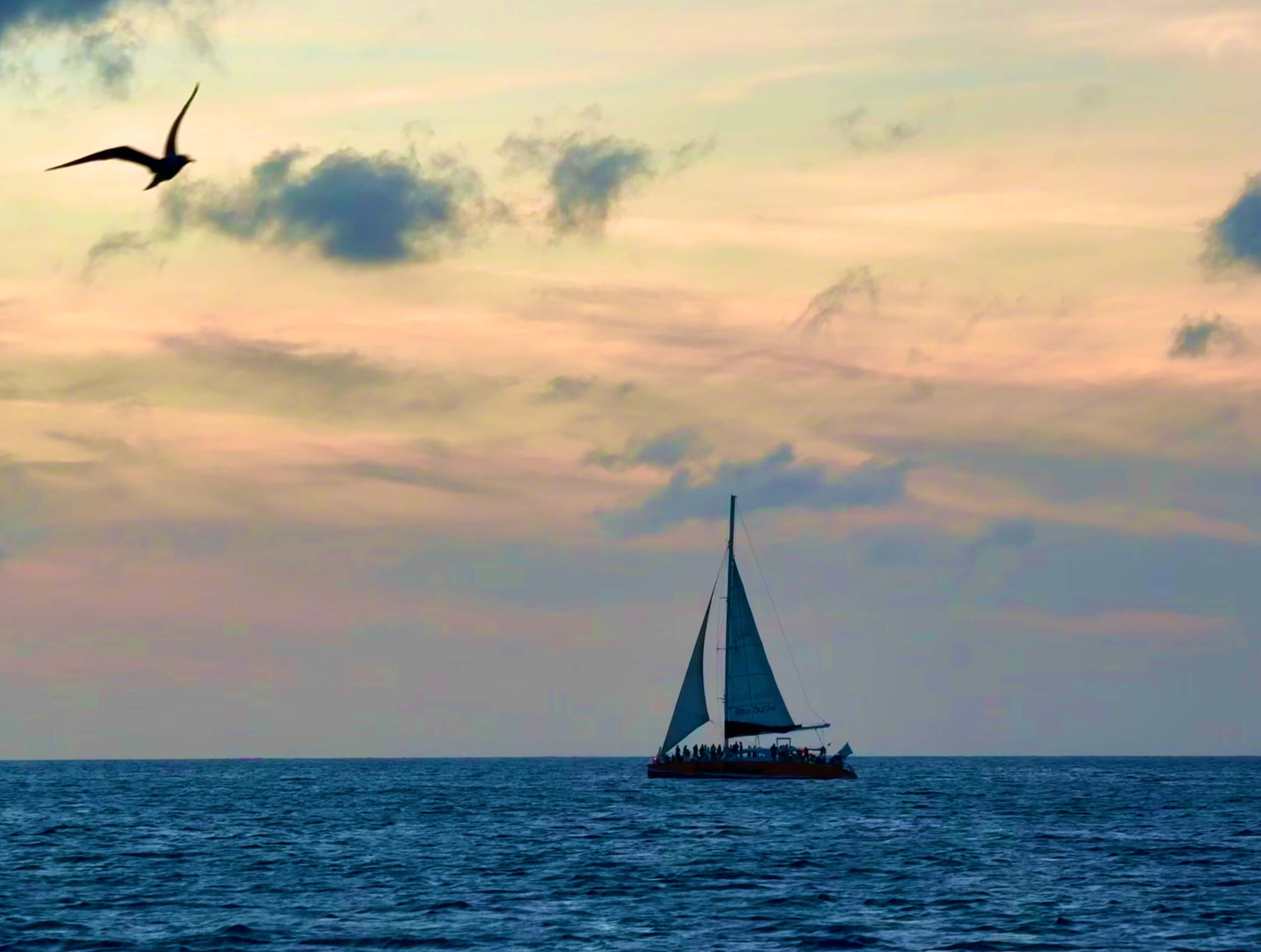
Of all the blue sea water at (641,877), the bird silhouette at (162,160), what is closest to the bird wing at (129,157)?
the bird silhouette at (162,160)

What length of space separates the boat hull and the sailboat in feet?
0.18

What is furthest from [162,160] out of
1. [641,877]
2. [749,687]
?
[749,687]

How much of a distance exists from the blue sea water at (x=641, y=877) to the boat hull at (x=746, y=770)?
3.36m

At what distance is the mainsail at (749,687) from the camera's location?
127000 millimetres

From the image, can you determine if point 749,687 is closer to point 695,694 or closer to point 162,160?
point 695,694

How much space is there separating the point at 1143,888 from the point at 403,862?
96.0ft

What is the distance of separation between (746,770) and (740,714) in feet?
14.2

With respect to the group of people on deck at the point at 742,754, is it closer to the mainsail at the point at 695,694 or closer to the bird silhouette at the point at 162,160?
the mainsail at the point at 695,694

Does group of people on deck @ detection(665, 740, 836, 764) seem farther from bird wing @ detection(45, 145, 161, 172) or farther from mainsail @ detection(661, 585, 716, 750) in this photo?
bird wing @ detection(45, 145, 161, 172)

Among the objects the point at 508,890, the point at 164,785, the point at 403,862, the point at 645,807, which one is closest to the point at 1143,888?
the point at 508,890

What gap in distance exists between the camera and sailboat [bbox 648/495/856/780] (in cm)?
12706

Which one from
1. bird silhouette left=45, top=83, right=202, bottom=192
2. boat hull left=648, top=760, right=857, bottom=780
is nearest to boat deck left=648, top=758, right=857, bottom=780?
boat hull left=648, top=760, right=857, bottom=780

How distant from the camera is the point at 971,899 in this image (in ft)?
193

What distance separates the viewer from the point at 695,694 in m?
129
